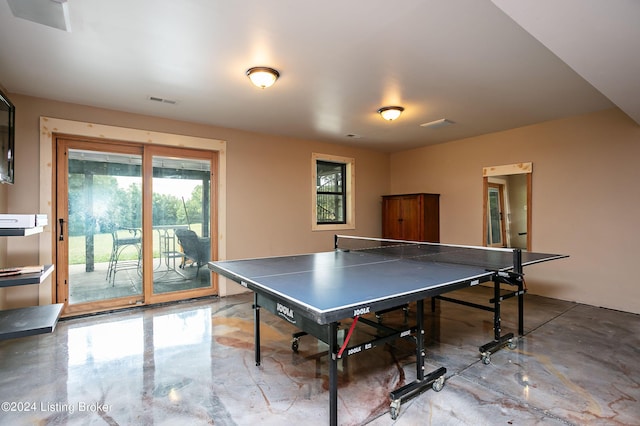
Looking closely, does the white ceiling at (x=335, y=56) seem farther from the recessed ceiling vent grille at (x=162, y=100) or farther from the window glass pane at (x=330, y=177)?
the window glass pane at (x=330, y=177)

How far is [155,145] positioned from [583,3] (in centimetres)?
473

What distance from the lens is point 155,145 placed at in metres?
4.57

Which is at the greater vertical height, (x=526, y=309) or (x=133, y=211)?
(x=133, y=211)

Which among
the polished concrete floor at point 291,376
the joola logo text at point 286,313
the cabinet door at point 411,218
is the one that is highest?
the cabinet door at point 411,218

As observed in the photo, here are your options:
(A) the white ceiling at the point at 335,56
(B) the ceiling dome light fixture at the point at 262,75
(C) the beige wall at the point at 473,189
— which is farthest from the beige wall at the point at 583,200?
(B) the ceiling dome light fixture at the point at 262,75

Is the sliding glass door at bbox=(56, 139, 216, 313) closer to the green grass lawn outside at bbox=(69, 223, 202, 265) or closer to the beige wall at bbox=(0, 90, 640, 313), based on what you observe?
the green grass lawn outside at bbox=(69, 223, 202, 265)

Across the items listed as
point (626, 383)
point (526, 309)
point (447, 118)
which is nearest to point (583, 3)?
point (626, 383)

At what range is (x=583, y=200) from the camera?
454cm

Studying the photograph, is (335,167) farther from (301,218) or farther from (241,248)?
(241,248)

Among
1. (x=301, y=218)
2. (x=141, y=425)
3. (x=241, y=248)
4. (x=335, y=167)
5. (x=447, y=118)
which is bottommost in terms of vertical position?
(x=141, y=425)

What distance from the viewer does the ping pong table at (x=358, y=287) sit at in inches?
68.4

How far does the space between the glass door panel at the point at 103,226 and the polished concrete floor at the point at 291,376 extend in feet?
1.90

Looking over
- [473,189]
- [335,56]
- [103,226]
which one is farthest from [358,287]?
[473,189]

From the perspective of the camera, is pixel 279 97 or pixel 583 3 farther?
pixel 279 97
